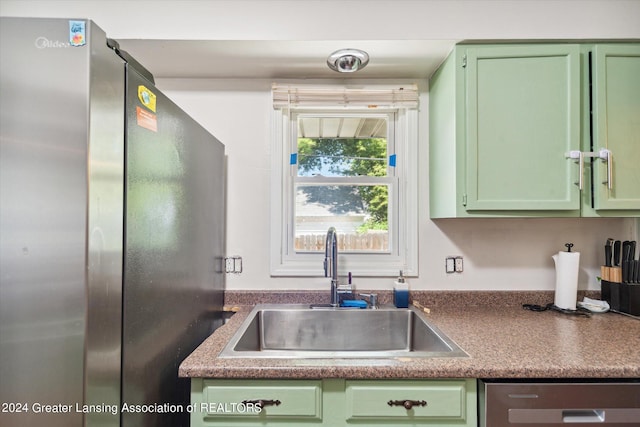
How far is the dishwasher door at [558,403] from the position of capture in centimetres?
89

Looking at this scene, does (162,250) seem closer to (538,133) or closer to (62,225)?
(62,225)

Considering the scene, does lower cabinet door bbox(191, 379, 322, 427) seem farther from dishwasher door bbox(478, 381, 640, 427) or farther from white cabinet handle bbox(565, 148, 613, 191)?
white cabinet handle bbox(565, 148, 613, 191)

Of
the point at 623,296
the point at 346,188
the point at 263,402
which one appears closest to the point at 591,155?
the point at 623,296

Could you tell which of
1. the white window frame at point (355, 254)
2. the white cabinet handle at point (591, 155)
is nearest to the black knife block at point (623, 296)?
the white cabinet handle at point (591, 155)

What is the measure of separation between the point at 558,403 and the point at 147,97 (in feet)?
4.86

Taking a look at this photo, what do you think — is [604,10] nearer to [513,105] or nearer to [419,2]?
[513,105]

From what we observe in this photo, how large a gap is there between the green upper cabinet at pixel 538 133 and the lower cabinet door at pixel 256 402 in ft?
3.20

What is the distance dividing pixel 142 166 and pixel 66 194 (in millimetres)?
224

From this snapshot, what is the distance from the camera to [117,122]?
76cm

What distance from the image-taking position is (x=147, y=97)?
89 cm

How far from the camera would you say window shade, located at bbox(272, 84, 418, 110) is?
64.1 inches

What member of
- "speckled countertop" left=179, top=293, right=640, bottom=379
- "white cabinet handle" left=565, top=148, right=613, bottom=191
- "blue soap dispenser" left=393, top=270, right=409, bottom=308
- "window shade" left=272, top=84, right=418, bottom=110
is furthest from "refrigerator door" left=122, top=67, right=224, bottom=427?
"white cabinet handle" left=565, top=148, right=613, bottom=191

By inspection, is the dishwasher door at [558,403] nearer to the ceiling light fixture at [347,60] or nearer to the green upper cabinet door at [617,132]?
the green upper cabinet door at [617,132]

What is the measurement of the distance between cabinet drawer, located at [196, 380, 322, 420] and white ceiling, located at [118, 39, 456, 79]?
1306 millimetres
